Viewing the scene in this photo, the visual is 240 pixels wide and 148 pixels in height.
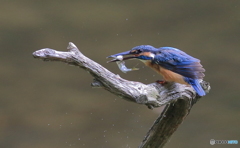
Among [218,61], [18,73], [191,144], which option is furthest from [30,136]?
[218,61]

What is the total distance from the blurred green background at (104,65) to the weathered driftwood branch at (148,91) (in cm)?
168

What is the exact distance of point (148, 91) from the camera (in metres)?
1.95

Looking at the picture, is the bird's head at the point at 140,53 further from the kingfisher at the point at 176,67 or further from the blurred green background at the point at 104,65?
the blurred green background at the point at 104,65

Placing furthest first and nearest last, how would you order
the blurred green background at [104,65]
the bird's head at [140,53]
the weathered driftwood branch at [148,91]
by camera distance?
1. the blurred green background at [104,65]
2. the bird's head at [140,53]
3. the weathered driftwood branch at [148,91]

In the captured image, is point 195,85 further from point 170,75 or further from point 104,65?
point 104,65

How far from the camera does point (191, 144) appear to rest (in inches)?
159

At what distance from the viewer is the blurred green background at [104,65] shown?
13.5 feet

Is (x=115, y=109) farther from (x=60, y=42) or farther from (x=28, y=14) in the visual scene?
(x=28, y=14)

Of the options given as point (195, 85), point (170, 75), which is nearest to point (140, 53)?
point (170, 75)

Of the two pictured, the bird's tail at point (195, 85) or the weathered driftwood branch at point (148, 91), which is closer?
the weathered driftwood branch at point (148, 91)

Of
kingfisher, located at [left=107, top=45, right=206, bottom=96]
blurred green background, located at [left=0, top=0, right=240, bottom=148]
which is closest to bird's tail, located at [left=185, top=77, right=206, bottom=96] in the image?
kingfisher, located at [left=107, top=45, right=206, bottom=96]

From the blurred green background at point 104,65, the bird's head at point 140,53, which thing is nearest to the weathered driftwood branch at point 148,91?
the bird's head at point 140,53

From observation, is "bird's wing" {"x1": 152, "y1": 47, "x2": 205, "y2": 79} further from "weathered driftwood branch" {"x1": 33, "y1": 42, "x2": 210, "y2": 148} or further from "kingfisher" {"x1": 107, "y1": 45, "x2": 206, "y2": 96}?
"weathered driftwood branch" {"x1": 33, "y1": 42, "x2": 210, "y2": 148}

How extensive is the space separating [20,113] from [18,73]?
0.51m
